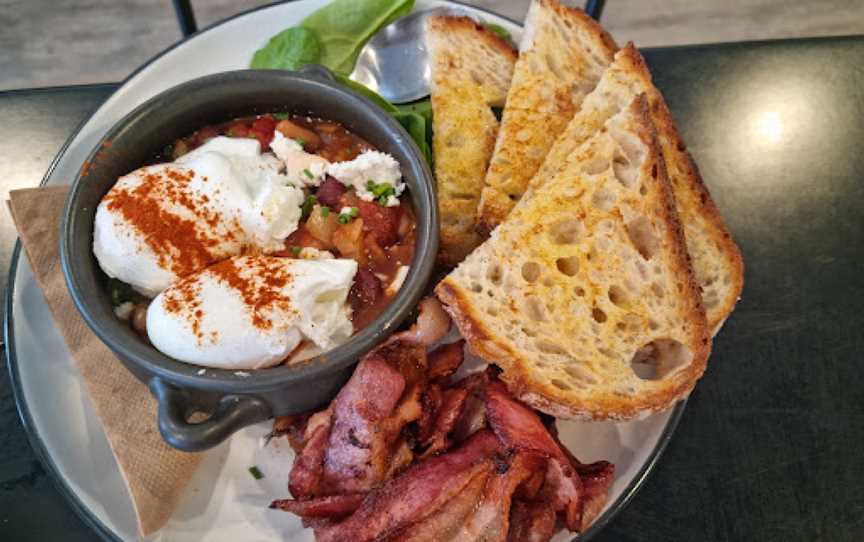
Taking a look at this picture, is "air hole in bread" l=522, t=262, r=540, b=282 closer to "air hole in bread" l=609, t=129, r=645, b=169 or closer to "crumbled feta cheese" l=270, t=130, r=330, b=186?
"air hole in bread" l=609, t=129, r=645, b=169

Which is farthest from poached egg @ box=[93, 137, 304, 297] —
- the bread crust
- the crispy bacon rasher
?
the bread crust

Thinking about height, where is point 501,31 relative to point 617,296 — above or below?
above

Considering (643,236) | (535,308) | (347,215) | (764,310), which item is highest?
(347,215)

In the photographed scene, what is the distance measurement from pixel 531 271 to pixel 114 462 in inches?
50.1

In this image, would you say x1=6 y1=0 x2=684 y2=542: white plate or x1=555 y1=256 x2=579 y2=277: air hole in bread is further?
x1=555 y1=256 x2=579 y2=277: air hole in bread

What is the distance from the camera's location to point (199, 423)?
1722 millimetres

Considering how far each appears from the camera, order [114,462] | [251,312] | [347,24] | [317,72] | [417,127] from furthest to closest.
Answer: [347,24] → [417,127] → [317,72] → [114,462] → [251,312]

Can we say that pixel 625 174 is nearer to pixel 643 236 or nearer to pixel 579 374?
pixel 643 236

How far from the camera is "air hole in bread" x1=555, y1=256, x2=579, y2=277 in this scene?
211 cm

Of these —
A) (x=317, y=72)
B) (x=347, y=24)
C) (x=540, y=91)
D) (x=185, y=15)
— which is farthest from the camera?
(x=185, y=15)

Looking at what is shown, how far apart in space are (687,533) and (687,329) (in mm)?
691

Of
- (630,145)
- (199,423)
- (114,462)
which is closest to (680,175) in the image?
(630,145)

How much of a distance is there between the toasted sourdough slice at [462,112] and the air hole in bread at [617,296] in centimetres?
48

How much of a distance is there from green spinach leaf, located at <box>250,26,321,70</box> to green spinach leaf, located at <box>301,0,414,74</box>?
0.16 ft
